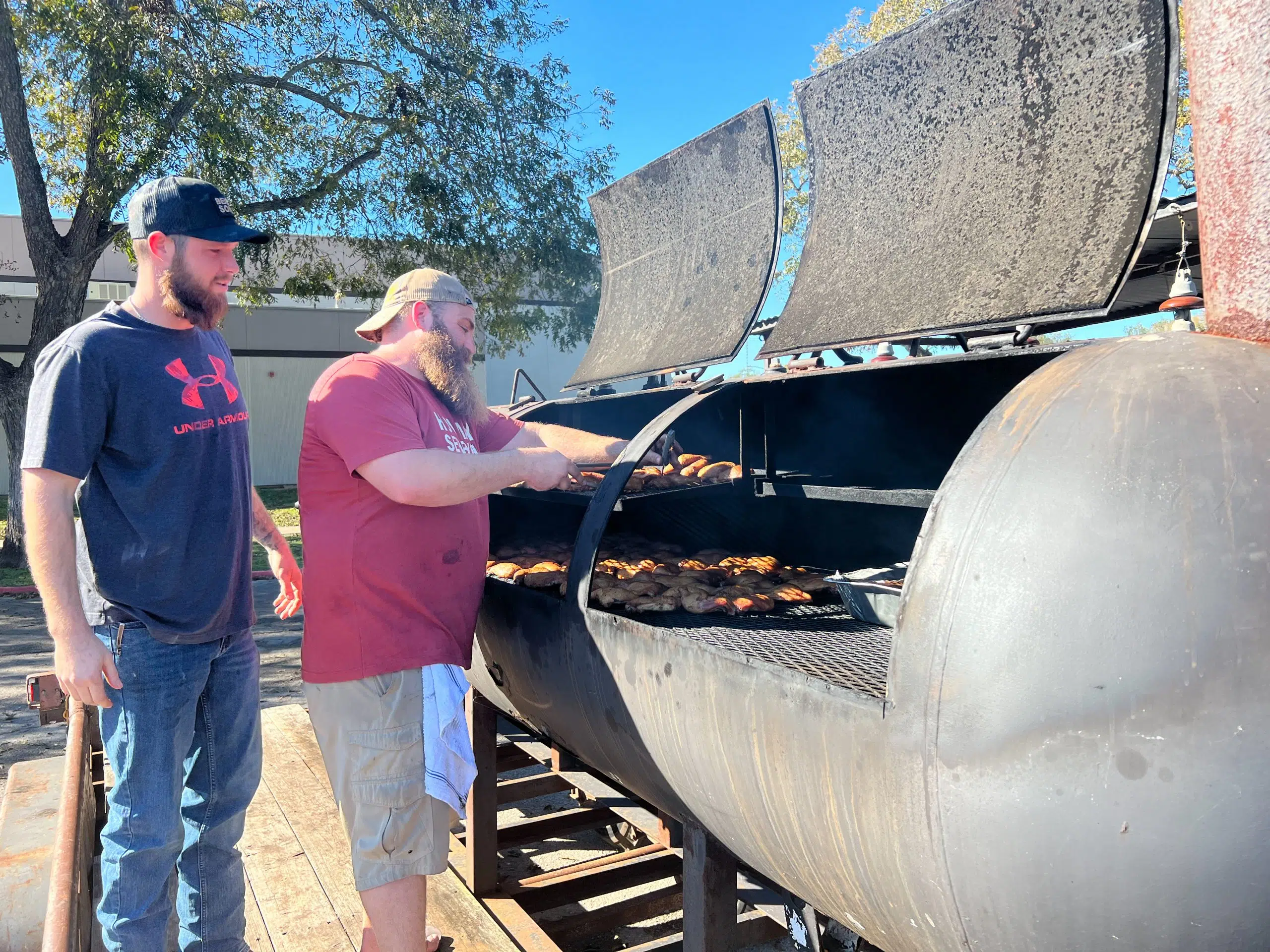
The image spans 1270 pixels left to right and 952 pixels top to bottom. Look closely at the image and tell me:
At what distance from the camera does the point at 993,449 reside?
1413 mm

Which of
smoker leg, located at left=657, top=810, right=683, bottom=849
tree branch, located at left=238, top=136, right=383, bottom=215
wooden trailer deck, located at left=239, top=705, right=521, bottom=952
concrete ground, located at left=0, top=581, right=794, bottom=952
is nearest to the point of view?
wooden trailer deck, located at left=239, top=705, right=521, bottom=952

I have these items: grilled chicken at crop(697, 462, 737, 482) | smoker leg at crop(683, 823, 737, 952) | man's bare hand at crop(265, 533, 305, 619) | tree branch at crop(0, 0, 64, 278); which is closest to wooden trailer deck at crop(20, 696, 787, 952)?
smoker leg at crop(683, 823, 737, 952)

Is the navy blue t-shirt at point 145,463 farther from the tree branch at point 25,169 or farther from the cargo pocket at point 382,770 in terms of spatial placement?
the tree branch at point 25,169

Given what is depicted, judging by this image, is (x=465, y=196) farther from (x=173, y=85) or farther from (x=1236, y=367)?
(x=1236, y=367)

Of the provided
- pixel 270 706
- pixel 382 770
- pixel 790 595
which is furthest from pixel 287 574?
pixel 270 706

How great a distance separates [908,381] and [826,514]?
0.62 m

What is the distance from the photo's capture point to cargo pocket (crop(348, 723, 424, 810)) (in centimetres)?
219

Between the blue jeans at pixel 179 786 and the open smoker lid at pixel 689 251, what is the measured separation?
5.76 ft

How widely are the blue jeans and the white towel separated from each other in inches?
24.8

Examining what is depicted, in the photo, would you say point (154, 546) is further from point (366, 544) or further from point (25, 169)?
point (25, 169)

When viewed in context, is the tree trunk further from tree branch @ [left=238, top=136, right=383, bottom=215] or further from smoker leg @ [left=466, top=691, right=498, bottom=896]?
smoker leg @ [left=466, top=691, right=498, bottom=896]

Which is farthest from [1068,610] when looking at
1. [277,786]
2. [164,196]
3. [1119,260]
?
[277,786]

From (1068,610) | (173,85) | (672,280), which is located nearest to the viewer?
(1068,610)

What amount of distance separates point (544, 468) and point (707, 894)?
1.15 m
